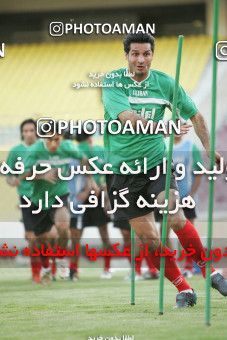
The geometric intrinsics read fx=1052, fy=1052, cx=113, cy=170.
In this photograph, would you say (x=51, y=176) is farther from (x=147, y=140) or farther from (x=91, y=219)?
(x=147, y=140)

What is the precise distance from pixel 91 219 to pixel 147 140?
612 cm

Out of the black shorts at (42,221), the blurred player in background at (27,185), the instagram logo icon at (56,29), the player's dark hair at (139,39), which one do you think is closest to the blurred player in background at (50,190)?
the black shorts at (42,221)

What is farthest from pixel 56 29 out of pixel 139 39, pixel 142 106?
pixel 142 106

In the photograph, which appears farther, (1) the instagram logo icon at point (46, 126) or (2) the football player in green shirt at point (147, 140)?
(1) the instagram logo icon at point (46, 126)

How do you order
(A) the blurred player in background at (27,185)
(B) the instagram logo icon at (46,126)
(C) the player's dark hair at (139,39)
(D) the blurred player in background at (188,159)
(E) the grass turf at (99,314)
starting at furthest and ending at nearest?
(D) the blurred player in background at (188,159) → (A) the blurred player in background at (27,185) → (B) the instagram logo icon at (46,126) → (C) the player's dark hair at (139,39) → (E) the grass turf at (99,314)

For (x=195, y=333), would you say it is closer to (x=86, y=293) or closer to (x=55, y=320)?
(x=55, y=320)

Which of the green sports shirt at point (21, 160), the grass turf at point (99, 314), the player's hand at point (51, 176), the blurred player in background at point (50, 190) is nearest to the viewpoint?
the grass turf at point (99, 314)

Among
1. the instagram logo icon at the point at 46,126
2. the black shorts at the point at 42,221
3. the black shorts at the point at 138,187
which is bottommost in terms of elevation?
the black shorts at the point at 42,221

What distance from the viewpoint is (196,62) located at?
2281 cm

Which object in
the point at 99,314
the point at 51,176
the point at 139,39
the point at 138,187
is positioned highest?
the point at 139,39

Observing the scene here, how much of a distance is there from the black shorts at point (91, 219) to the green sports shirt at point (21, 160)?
1167 mm

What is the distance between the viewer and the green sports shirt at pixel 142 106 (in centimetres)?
795

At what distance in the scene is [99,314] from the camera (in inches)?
301

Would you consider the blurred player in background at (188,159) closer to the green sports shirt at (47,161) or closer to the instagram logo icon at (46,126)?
the green sports shirt at (47,161)
